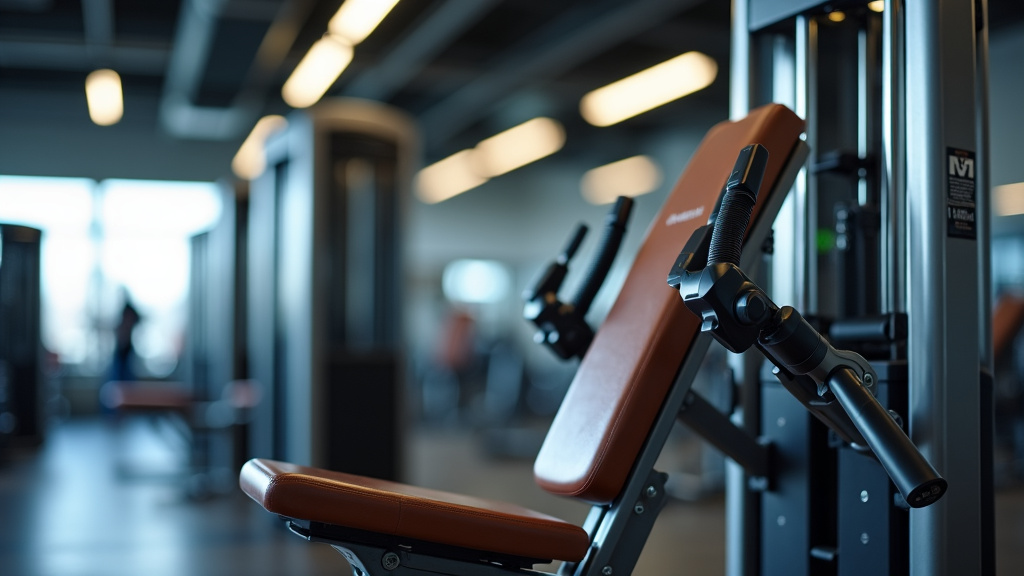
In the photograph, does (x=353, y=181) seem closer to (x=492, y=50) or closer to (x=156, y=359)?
(x=492, y=50)

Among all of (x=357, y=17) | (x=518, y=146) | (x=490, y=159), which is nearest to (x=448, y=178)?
(x=490, y=159)

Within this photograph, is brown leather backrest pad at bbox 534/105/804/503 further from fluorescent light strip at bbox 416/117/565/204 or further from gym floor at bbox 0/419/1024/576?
fluorescent light strip at bbox 416/117/565/204

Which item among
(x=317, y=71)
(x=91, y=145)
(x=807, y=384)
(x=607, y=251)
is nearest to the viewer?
(x=807, y=384)

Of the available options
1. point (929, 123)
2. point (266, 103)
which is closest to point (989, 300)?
point (929, 123)

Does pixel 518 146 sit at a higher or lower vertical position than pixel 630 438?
higher

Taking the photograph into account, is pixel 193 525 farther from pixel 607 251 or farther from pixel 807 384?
pixel 807 384

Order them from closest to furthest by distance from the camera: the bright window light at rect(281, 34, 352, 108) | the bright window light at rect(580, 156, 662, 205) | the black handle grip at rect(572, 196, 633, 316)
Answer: the black handle grip at rect(572, 196, 633, 316), the bright window light at rect(281, 34, 352, 108), the bright window light at rect(580, 156, 662, 205)

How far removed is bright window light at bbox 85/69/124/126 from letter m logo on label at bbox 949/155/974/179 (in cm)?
735

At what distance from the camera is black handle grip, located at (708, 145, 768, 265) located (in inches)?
52.9

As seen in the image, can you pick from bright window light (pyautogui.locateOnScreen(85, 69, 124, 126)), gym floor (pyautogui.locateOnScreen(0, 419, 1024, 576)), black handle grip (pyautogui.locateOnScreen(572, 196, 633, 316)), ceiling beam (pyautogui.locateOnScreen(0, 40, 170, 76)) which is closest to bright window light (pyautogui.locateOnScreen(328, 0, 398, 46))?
ceiling beam (pyautogui.locateOnScreen(0, 40, 170, 76))

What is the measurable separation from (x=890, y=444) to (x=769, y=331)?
251 mm

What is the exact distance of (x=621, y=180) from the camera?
1101cm

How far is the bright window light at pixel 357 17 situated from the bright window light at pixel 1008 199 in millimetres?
4570

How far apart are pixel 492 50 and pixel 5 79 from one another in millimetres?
4874
